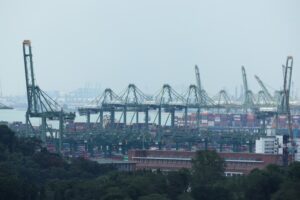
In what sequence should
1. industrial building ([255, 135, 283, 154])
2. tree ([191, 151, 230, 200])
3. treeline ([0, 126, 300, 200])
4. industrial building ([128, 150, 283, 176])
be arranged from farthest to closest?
industrial building ([255, 135, 283, 154]) < industrial building ([128, 150, 283, 176]) < tree ([191, 151, 230, 200]) < treeline ([0, 126, 300, 200])

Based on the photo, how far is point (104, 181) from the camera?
1249 inches

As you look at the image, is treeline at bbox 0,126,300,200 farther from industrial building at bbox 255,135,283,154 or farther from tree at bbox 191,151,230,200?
industrial building at bbox 255,135,283,154

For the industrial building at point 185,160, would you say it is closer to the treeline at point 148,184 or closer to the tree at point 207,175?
the tree at point 207,175

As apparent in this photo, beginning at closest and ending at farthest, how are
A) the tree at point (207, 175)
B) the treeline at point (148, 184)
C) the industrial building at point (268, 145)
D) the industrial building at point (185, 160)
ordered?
the treeline at point (148, 184) < the tree at point (207, 175) < the industrial building at point (185, 160) < the industrial building at point (268, 145)

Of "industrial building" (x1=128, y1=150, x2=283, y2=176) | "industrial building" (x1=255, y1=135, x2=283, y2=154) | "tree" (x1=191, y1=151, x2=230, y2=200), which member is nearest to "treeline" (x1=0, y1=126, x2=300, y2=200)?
Answer: "tree" (x1=191, y1=151, x2=230, y2=200)

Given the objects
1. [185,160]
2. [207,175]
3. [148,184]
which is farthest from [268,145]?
[148,184]

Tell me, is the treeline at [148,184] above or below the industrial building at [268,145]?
below

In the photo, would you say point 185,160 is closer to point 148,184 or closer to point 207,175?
point 207,175

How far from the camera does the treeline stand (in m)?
28.2

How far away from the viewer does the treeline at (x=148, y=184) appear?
2816 cm

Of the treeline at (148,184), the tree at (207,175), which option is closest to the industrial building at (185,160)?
the tree at (207,175)

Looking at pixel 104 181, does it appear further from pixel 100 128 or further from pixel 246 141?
pixel 100 128

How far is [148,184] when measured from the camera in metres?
29.9

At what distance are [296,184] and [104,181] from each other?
18.1 ft
